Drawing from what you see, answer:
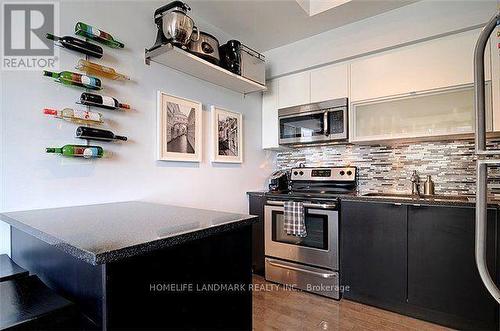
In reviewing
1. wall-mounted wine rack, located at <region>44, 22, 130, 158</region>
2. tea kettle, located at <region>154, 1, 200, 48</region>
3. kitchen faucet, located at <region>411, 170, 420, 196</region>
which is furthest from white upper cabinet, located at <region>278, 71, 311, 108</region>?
wall-mounted wine rack, located at <region>44, 22, 130, 158</region>

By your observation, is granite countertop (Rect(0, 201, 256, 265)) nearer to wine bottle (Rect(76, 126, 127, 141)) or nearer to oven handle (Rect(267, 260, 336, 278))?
wine bottle (Rect(76, 126, 127, 141))

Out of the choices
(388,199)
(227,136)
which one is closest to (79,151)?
(227,136)

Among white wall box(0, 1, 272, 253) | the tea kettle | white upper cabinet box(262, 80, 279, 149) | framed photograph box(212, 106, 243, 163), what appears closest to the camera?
white wall box(0, 1, 272, 253)

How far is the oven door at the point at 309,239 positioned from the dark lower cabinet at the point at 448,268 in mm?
577

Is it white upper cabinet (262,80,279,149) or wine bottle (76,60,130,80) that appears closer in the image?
wine bottle (76,60,130,80)

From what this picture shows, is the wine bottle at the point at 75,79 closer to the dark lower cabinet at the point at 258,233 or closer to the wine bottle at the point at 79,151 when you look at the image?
the wine bottle at the point at 79,151

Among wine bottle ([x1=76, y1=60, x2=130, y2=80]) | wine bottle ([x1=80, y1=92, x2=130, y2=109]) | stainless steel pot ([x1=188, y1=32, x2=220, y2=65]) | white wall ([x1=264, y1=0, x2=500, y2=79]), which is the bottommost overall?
wine bottle ([x1=80, y1=92, x2=130, y2=109])

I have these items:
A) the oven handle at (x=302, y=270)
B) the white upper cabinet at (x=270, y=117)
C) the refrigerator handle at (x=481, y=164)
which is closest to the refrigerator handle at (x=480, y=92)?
the refrigerator handle at (x=481, y=164)

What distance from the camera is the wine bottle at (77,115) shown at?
1427mm

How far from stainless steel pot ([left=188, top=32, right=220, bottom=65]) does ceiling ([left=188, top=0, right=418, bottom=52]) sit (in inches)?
12.5

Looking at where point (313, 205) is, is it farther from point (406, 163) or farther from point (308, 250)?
point (406, 163)

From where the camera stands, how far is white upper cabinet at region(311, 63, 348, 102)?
2.51 m

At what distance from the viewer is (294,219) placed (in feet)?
7.83

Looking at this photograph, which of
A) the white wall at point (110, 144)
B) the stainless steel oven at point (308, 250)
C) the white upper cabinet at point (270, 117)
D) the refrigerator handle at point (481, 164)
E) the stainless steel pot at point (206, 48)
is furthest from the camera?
the white upper cabinet at point (270, 117)
